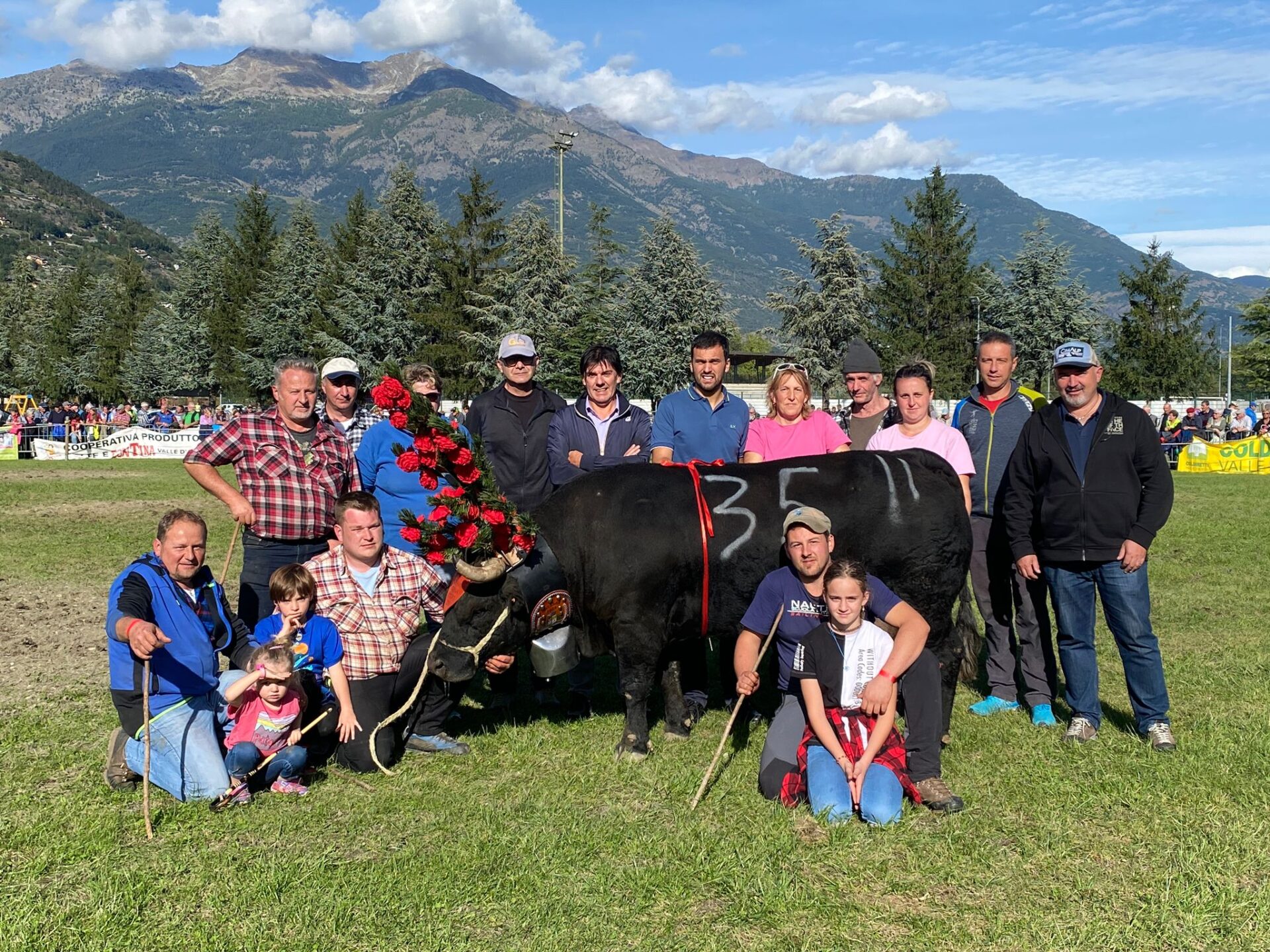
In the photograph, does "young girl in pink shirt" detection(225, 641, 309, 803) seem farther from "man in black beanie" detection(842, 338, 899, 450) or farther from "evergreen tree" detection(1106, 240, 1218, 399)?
"evergreen tree" detection(1106, 240, 1218, 399)

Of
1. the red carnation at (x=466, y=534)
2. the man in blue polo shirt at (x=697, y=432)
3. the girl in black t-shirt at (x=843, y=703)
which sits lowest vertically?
the girl in black t-shirt at (x=843, y=703)

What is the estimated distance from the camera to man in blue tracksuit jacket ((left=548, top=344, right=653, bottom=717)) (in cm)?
646

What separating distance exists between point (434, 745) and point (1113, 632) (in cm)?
402

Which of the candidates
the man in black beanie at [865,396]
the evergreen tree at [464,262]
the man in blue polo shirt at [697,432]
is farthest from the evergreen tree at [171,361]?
the man in black beanie at [865,396]

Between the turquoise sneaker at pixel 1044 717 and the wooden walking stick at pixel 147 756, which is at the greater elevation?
the wooden walking stick at pixel 147 756

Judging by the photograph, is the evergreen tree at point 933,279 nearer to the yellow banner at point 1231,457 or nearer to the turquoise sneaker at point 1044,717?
the yellow banner at point 1231,457

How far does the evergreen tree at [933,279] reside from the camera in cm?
5178

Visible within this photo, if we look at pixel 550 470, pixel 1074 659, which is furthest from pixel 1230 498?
pixel 550 470

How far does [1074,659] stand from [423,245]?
49847mm

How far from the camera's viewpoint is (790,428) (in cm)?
655

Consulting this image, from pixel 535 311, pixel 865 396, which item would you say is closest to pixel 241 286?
pixel 535 311

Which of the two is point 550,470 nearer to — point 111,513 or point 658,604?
point 658,604

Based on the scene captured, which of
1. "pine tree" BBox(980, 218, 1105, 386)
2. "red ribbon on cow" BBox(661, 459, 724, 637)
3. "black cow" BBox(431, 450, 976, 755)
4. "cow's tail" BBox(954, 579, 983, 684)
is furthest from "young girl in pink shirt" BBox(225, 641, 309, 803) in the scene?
"pine tree" BBox(980, 218, 1105, 386)

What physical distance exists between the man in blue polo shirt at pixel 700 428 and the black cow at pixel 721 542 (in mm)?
663
